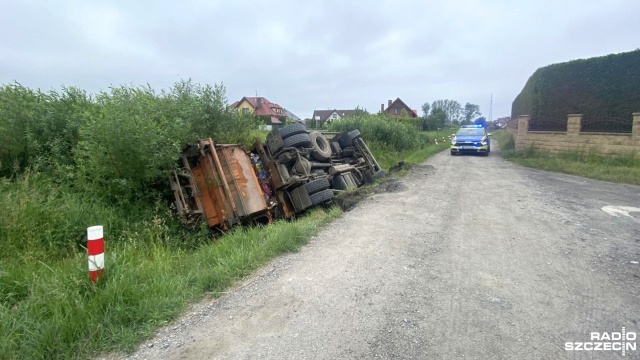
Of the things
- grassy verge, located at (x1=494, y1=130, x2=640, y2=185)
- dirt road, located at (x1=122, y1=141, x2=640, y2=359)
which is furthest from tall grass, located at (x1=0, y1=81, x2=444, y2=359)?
grassy verge, located at (x1=494, y1=130, x2=640, y2=185)

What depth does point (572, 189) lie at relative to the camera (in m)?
8.85

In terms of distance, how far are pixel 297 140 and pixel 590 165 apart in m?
10.8

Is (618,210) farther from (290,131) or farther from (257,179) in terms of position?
(257,179)

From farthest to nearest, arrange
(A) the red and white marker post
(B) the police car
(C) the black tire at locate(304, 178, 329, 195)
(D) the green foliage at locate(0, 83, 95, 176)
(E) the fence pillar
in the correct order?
(B) the police car
(E) the fence pillar
(C) the black tire at locate(304, 178, 329, 195)
(D) the green foliage at locate(0, 83, 95, 176)
(A) the red and white marker post

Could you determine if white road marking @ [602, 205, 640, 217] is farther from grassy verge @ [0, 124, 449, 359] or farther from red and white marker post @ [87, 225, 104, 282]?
red and white marker post @ [87, 225, 104, 282]

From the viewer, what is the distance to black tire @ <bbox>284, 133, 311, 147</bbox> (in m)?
8.09

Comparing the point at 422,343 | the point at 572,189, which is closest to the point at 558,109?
the point at 572,189

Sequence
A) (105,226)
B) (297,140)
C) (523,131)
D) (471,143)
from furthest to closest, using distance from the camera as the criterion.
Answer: (471,143), (523,131), (297,140), (105,226)

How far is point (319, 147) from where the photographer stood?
930 cm

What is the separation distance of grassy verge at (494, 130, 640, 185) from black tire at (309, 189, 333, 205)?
8.78m

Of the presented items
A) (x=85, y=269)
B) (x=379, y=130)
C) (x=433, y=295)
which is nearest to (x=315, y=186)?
(x=433, y=295)

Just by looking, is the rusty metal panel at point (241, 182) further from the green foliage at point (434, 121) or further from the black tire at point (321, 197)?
the green foliage at point (434, 121)

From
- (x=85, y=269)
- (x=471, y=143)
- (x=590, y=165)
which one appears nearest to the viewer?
(x=85, y=269)

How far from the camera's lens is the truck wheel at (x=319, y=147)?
29.0 ft
